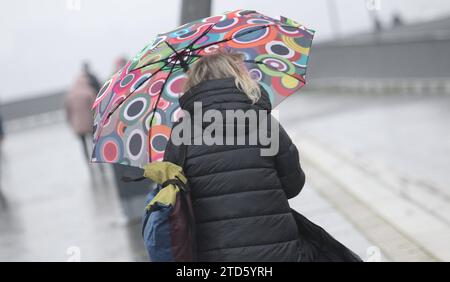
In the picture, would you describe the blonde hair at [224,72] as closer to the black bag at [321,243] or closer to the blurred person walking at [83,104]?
the black bag at [321,243]

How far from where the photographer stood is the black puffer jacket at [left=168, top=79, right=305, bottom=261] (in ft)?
10.0

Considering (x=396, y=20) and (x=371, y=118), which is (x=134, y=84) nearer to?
(x=371, y=118)

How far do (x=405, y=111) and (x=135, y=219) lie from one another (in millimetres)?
7392

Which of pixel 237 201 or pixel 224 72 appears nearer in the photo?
pixel 237 201

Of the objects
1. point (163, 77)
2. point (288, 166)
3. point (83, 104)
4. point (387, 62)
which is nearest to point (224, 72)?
point (288, 166)

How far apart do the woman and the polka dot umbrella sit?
74cm

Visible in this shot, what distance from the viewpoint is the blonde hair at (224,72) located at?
10.4 feet

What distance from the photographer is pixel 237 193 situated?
3.06 metres

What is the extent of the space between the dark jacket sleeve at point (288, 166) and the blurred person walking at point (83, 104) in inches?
372

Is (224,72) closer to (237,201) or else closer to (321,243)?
(237,201)

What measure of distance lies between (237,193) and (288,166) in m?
0.29

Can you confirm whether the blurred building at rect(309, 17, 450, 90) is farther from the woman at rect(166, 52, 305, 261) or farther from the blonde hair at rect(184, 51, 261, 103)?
the woman at rect(166, 52, 305, 261)

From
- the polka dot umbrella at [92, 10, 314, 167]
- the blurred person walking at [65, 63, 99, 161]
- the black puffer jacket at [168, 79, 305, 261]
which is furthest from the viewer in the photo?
the blurred person walking at [65, 63, 99, 161]

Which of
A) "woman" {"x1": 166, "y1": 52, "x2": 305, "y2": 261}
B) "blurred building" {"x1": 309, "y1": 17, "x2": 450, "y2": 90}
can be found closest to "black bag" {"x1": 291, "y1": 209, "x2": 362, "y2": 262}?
"woman" {"x1": 166, "y1": 52, "x2": 305, "y2": 261}
